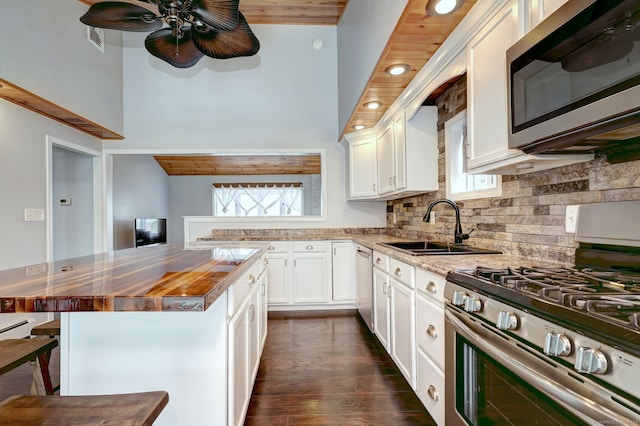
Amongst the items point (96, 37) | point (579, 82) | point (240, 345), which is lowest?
point (240, 345)

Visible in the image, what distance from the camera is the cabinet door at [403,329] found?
183 centimetres

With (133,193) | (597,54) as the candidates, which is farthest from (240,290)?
(133,193)

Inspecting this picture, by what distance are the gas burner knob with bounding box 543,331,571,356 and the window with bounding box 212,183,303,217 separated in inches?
261

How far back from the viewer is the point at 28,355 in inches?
49.1

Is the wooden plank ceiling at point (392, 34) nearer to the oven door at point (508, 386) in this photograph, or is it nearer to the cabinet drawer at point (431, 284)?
the cabinet drawer at point (431, 284)

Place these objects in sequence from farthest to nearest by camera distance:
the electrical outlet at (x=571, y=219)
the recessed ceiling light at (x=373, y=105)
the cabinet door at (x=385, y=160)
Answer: the cabinet door at (x=385, y=160) < the recessed ceiling light at (x=373, y=105) < the electrical outlet at (x=571, y=219)

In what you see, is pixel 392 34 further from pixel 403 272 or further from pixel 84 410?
pixel 84 410

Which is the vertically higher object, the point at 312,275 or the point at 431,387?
the point at 312,275

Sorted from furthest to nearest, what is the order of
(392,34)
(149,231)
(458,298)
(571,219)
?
(149,231), (392,34), (571,219), (458,298)

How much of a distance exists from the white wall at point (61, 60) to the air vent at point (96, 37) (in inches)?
2.9

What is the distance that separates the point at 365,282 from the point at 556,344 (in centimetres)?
233

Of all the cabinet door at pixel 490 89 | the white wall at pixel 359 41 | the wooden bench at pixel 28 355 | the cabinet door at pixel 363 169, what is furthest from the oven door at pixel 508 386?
the cabinet door at pixel 363 169

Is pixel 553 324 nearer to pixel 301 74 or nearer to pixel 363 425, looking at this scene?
pixel 363 425

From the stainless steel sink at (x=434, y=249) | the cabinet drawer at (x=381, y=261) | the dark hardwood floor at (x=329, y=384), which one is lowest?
the dark hardwood floor at (x=329, y=384)
